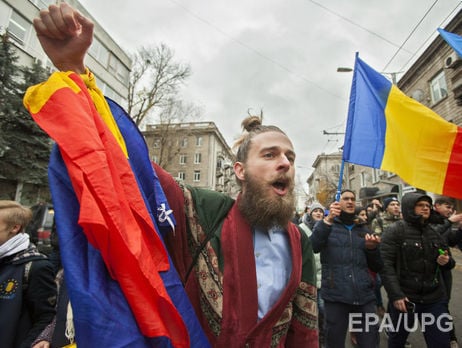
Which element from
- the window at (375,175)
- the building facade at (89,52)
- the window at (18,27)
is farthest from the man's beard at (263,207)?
the window at (375,175)

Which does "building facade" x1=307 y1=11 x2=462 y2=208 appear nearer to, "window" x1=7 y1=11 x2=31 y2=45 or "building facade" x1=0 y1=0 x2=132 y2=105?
"building facade" x1=0 y1=0 x2=132 y2=105

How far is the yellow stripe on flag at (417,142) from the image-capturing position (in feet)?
9.99

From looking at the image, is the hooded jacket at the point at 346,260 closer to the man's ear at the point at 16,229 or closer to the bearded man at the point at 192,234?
the bearded man at the point at 192,234

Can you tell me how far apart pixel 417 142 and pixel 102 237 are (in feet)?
12.1

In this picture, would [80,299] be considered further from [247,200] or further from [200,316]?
[247,200]

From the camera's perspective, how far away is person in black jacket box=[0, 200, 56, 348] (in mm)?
1927

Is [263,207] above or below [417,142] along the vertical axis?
below

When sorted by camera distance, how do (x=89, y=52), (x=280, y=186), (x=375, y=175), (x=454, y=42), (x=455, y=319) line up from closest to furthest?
(x=280, y=186) < (x=454, y=42) < (x=455, y=319) < (x=89, y=52) < (x=375, y=175)

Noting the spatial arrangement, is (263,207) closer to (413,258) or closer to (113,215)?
(113,215)

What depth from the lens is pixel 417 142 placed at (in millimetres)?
3158

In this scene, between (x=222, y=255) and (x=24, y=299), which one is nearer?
(x=222, y=255)

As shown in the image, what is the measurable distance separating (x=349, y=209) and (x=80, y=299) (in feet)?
11.3

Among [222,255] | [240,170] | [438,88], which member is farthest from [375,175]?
[222,255]

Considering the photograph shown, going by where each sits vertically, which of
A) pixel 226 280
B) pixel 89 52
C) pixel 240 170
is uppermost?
pixel 89 52
